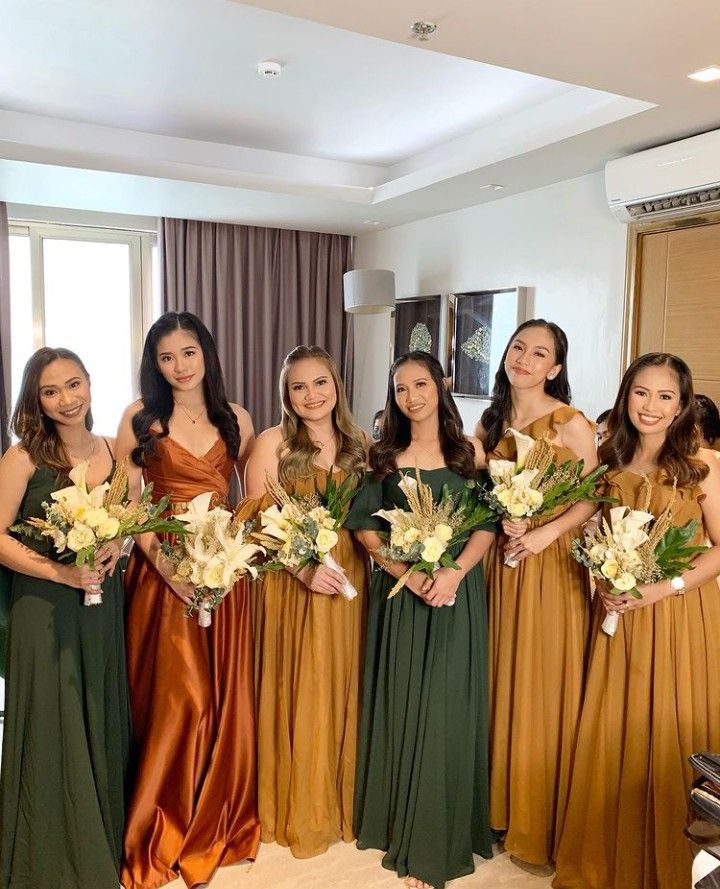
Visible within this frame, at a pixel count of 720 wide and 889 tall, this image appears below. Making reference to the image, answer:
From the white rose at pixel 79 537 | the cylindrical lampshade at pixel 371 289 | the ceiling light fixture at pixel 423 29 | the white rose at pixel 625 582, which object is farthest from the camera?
the cylindrical lampshade at pixel 371 289

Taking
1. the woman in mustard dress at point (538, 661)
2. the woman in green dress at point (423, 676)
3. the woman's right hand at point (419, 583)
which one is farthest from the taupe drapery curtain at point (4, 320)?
the woman in mustard dress at point (538, 661)

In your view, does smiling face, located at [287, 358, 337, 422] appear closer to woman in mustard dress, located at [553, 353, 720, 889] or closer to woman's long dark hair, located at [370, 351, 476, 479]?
woman's long dark hair, located at [370, 351, 476, 479]

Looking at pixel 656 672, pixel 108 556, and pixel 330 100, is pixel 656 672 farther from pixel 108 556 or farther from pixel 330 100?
pixel 330 100

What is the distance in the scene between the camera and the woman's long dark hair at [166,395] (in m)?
2.53

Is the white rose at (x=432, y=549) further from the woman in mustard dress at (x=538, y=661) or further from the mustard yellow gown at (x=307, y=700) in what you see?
the mustard yellow gown at (x=307, y=700)

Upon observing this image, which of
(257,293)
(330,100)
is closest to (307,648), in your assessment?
(330,100)

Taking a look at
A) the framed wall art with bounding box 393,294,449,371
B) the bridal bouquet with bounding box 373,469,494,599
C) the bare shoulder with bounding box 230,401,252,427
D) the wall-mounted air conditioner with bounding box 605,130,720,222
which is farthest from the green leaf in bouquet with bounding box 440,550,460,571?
the framed wall art with bounding box 393,294,449,371

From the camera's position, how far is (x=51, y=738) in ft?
7.27

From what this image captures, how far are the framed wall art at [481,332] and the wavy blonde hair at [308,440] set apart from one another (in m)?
2.74

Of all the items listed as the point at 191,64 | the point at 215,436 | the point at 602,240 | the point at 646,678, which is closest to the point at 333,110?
the point at 191,64

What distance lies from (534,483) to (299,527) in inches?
28.5

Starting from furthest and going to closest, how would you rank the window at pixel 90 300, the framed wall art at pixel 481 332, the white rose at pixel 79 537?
1. the window at pixel 90 300
2. the framed wall art at pixel 481 332
3. the white rose at pixel 79 537

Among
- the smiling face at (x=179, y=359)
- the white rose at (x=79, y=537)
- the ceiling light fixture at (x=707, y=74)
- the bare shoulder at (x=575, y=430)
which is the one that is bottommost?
the white rose at (x=79, y=537)

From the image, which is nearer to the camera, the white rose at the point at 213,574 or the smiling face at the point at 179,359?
the white rose at the point at 213,574
